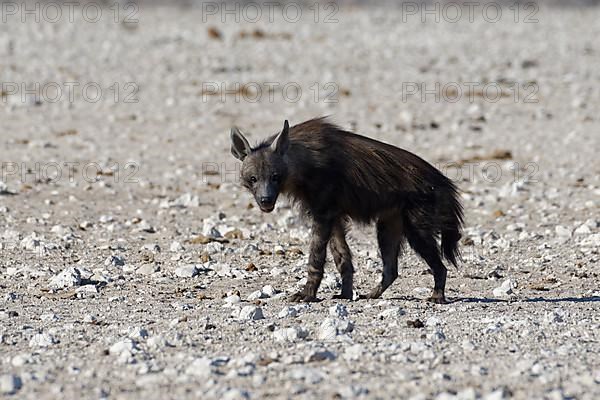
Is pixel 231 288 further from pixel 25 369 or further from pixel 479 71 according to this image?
pixel 479 71

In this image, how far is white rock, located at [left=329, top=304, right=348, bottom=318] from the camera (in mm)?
7810

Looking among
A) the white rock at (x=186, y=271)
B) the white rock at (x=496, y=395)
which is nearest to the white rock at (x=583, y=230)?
the white rock at (x=186, y=271)

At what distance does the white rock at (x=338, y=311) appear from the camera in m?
7.81

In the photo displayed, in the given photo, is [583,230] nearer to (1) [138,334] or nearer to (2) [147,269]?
(2) [147,269]

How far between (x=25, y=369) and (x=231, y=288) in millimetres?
2835

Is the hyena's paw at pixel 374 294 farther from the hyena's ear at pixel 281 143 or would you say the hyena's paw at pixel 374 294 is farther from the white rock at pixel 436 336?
the white rock at pixel 436 336

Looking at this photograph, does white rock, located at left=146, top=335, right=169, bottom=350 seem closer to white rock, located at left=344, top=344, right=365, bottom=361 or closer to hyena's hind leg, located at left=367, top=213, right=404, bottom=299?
white rock, located at left=344, top=344, right=365, bottom=361

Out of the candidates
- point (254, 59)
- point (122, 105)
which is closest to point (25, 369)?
point (122, 105)

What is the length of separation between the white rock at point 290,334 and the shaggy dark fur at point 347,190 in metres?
1.53

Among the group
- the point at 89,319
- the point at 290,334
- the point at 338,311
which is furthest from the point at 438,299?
the point at 89,319

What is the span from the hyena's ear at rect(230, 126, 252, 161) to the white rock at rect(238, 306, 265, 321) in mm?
1470

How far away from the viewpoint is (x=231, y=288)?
9.19 metres

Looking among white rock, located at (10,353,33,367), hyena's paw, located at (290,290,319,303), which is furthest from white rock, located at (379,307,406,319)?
white rock, located at (10,353,33,367)

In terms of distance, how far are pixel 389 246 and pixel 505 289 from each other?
2.95ft
